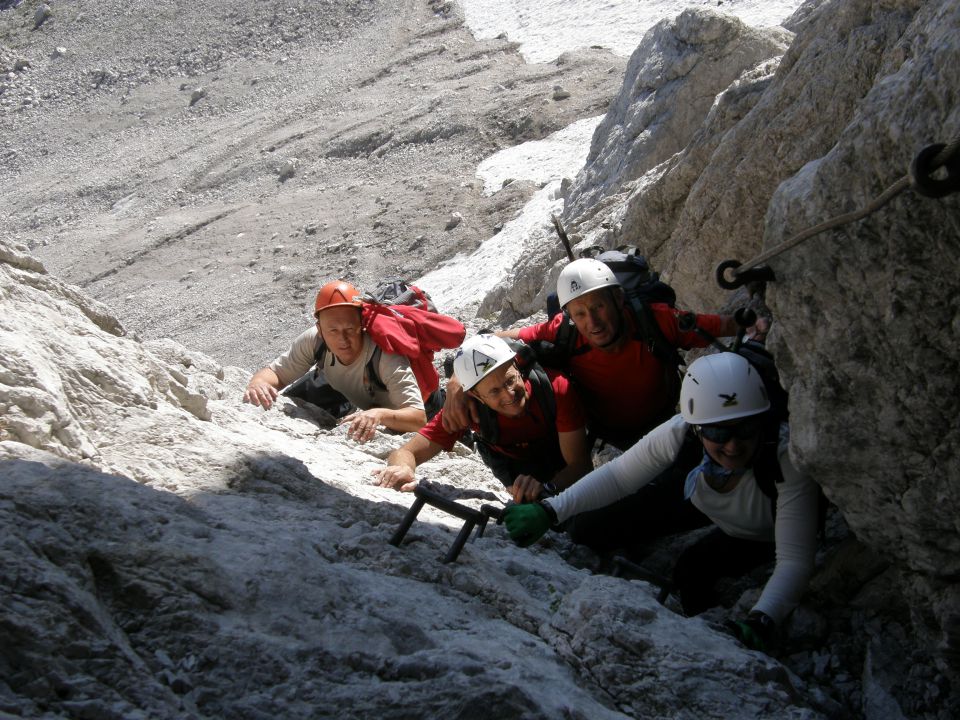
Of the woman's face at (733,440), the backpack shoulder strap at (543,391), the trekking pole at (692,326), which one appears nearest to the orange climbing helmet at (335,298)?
the backpack shoulder strap at (543,391)

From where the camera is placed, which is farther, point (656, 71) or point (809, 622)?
point (656, 71)

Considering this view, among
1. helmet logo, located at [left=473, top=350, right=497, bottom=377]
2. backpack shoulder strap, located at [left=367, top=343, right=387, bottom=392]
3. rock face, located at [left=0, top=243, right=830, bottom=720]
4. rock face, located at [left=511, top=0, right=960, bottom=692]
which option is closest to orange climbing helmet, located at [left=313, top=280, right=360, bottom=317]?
backpack shoulder strap, located at [left=367, top=343, right=387, bottom=392]

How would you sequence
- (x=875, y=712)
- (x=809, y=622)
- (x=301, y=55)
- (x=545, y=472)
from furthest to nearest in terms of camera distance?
(x=301, y=55) < (x=545, y=472) < (x=809, y=622) < (x=875, y=712)

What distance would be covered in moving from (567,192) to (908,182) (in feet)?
46.2

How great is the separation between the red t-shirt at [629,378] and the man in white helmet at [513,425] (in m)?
0.25

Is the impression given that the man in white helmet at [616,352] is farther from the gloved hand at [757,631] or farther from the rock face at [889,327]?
the gloved hand at [757,631]

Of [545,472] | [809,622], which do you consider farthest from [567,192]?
[809,622]

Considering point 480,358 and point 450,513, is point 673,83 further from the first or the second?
point 450,513

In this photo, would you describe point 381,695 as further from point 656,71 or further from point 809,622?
point 656,71

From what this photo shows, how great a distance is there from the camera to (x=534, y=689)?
10.6 ft

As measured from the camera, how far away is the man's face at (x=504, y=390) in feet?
20.0

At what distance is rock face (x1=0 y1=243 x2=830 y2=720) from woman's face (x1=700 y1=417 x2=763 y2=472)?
74cm

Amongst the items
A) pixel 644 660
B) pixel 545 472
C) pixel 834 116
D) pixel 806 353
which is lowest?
pixel 545 472

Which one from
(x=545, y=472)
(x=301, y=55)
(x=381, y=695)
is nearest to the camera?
(x=381, y=695)
